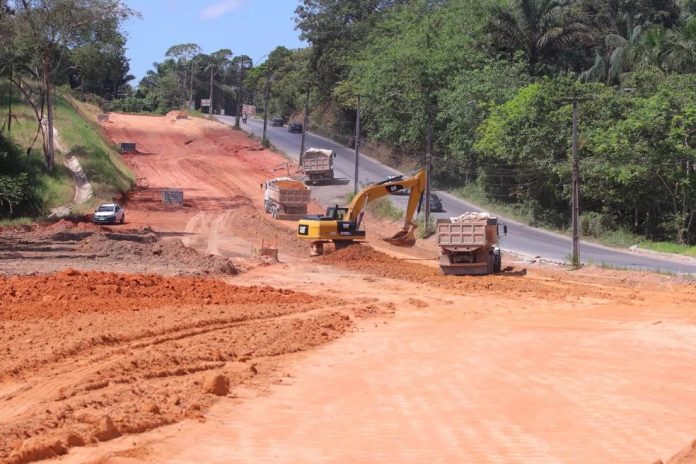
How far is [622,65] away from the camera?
7375 centimetres

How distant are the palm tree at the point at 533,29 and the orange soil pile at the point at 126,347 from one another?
189 ft

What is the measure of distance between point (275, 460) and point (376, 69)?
249 feet

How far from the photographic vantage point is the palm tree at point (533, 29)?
80938mm

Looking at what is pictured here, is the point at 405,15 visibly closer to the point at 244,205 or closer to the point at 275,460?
the point at 244,205

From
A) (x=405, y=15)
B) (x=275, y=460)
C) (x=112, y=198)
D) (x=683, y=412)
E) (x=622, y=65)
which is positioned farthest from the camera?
(x=405, y=15)

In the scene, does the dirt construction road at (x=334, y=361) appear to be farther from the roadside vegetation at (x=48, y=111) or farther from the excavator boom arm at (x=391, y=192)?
the roadside vegetation at (x=48, y=111)

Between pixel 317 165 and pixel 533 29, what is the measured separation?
917 inches

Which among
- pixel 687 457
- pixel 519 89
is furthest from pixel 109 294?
pixel 519 89

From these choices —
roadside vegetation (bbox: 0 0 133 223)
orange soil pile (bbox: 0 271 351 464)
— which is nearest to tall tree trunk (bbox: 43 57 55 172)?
roadside vegetation (bbox: 0 0 133 223)

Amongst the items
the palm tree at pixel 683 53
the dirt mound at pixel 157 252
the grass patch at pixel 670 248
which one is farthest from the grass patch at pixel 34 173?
the palm tree at pixel 683 53

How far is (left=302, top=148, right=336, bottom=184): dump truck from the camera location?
75125mm

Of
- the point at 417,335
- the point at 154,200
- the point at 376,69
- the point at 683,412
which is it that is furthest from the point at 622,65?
the point at 683,412

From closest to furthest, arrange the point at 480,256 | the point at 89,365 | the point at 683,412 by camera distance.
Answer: the point at 683,412
the point at 89,365
the point at 480,256

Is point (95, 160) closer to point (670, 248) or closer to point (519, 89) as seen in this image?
point (519, 89)
